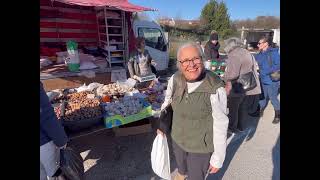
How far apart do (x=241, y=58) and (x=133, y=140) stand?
2.27 m

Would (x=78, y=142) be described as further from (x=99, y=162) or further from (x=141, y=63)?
(x=141, y=63)

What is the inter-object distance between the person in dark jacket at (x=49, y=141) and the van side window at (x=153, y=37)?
246 inches

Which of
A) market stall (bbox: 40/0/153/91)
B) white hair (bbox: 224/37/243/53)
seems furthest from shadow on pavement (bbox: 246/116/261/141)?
market stall (bbox: 40/0/153/91)

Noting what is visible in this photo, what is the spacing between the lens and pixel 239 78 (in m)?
3.98

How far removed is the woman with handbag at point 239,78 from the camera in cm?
387

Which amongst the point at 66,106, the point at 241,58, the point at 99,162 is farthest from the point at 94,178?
the point at 241,58

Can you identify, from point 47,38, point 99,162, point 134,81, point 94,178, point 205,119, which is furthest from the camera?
point 47,38

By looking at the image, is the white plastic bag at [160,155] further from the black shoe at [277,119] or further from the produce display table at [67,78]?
the black shoe at [277,119]

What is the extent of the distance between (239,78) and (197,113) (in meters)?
2.28

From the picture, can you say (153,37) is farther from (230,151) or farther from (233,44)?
(230,151)

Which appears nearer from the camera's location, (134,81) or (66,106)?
(66,106)

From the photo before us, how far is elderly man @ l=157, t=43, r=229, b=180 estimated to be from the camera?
1878 millimetres

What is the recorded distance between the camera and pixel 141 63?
4.87 metres

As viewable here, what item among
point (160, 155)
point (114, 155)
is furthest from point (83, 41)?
point (160, 155)
